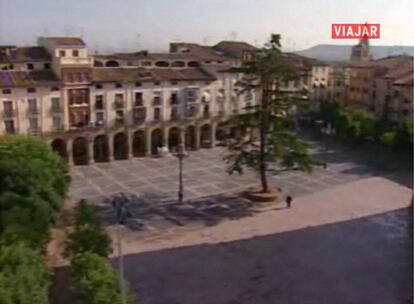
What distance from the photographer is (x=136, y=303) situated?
10.9 m

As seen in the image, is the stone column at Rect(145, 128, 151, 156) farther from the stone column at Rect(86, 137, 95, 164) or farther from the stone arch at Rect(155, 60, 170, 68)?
the stone arch at Rect(155, 60, 170, 68)

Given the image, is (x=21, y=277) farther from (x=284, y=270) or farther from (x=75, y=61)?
(x=75, y=61)

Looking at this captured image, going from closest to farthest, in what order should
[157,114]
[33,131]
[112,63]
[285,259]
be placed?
[285,259]
[33,131]
[157,114]
[112,63]

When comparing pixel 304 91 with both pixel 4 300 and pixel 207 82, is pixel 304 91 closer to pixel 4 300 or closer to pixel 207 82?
pixel 207 82

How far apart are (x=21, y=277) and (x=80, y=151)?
16.7 meters

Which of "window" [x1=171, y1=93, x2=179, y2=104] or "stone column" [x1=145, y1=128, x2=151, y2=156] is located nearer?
"stone column" [x1=145, y1=128, x2=151, y2=156]

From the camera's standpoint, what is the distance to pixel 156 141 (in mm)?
26641

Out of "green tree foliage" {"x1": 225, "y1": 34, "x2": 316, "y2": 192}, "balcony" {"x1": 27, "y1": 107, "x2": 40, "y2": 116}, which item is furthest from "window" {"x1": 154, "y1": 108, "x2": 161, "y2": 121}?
"green tree foliage" {"x1": 225, "y1": 34, "x2": 316, "y2": 192}

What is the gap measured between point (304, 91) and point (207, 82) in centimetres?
985

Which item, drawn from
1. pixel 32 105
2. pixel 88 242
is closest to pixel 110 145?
pixel 32 105

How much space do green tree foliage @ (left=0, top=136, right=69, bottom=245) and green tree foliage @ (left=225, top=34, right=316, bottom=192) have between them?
6211 millimetres

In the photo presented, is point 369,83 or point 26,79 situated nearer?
point 26,79

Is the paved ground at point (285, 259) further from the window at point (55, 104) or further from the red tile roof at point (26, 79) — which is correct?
the red tile roof at point (26, 79)

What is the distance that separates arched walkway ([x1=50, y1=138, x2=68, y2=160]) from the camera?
77.2ft
